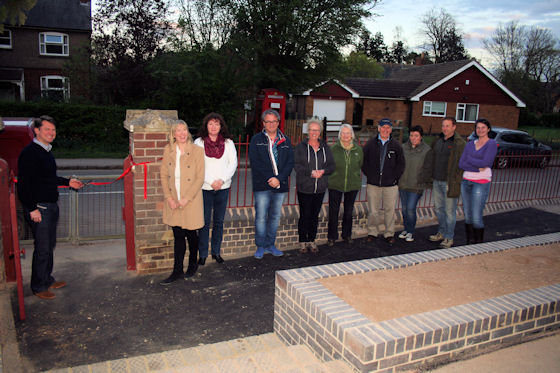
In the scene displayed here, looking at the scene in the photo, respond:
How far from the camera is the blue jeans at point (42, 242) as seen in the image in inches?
186

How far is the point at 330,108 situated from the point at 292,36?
553 inches

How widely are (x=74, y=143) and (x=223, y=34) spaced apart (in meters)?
7.62

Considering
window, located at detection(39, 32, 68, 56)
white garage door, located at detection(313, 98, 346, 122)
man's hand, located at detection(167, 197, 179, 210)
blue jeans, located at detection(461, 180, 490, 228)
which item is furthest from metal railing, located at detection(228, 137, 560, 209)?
window, located at detection(39, 32, 68, 56)

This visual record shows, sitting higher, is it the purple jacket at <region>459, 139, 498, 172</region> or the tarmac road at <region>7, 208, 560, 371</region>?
the purple jacket at <region>459, 139, 498, 172</region>

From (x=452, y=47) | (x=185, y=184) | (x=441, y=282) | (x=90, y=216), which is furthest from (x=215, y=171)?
(x=452, y=47)

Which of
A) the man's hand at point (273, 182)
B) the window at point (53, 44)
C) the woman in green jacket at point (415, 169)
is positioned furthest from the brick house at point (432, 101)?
the man's hand at point (273, 182)

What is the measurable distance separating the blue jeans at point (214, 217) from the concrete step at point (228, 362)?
2.07 meters

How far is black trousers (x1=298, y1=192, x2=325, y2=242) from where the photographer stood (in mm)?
6336

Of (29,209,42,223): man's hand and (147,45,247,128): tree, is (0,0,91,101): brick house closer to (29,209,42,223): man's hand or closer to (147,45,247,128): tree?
(147,45,247,128): tree

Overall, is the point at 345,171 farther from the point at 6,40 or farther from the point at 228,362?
the point at 6,40

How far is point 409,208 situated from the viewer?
7035mm

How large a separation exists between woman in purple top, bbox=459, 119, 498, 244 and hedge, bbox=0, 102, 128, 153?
14.8 m

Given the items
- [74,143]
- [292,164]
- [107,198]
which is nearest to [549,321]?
[292,164]

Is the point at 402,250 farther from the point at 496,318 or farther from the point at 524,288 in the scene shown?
the point at 496,318
